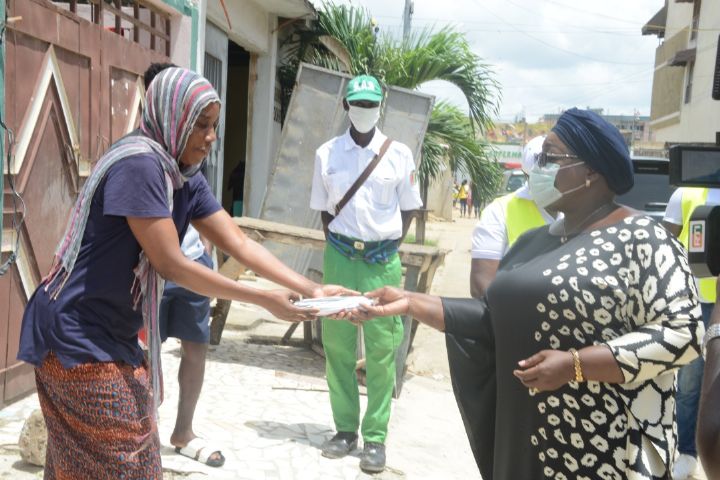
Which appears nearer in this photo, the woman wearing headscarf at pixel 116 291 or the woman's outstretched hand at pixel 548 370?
the woman's outstretched hand at pixel 548 370

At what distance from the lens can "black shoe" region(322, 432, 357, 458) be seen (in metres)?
4.62

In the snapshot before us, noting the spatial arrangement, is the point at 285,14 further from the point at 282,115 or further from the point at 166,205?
the point at 166,205

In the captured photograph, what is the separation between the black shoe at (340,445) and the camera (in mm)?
4625

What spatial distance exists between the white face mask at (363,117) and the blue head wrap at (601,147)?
7.74ft

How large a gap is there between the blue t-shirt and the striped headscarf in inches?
0.9

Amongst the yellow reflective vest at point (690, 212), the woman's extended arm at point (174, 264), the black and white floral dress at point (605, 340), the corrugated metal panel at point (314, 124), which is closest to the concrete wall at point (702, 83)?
the corrugated metal panel at point (314, 124)

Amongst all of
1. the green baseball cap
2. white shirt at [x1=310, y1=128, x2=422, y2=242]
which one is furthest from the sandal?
the green baseball cap

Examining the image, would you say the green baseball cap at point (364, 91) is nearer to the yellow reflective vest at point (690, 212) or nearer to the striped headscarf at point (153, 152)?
the yellow reflective vest at point (690, 212)

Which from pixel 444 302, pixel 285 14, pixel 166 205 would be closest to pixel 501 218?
pixel 444 302

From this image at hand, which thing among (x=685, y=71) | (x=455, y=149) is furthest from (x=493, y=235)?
(x=685, y=71)

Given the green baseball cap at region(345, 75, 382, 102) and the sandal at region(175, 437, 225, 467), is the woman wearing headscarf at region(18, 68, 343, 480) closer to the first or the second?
the sandal at region(175, 437, 225, 467)

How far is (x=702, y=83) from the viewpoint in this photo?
1145 inches

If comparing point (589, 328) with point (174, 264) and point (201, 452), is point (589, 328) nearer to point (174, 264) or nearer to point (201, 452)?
point (174, 264)

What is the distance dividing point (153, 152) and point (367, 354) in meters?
2.47
